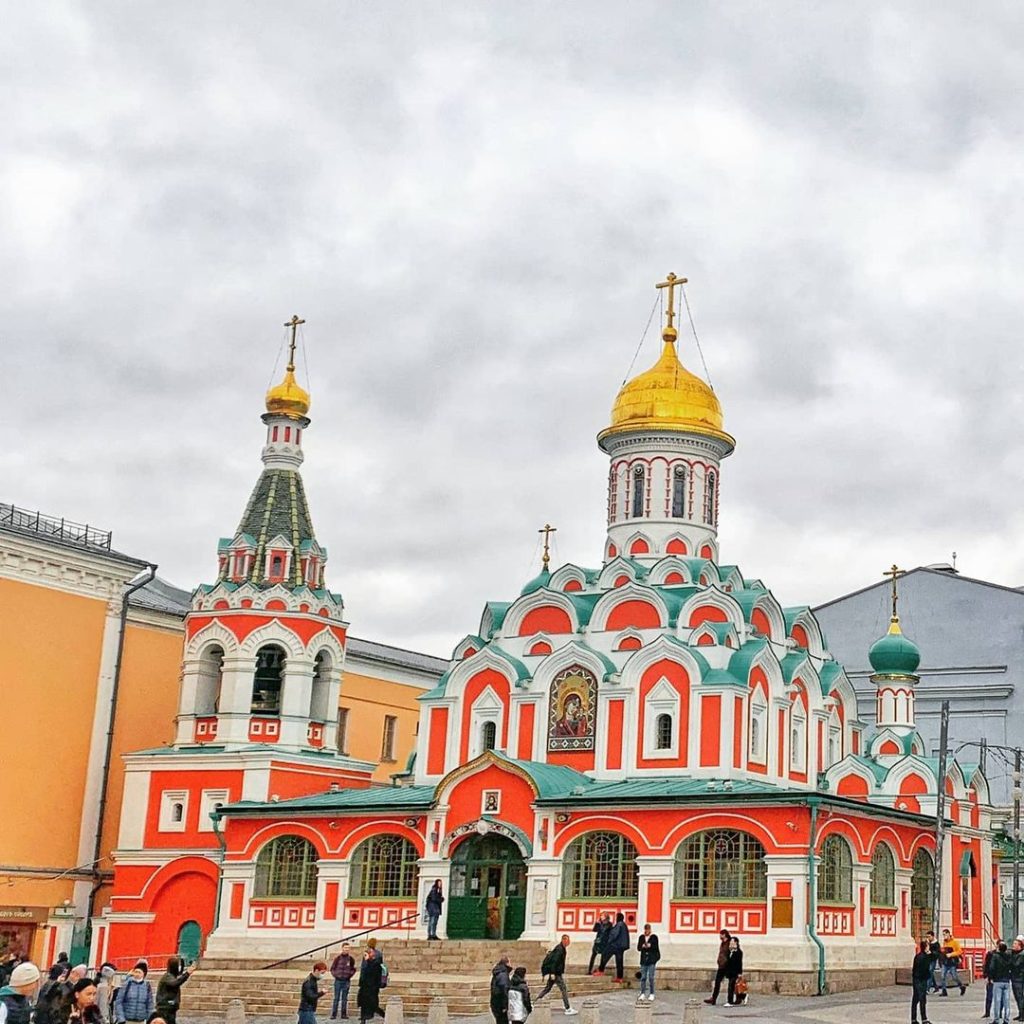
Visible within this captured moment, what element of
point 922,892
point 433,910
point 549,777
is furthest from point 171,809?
point 922,892

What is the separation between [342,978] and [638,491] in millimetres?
15509

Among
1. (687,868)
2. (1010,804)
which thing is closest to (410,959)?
(687,868)

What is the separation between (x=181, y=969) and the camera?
14.4m

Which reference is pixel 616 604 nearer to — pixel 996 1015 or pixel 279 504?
pixel 279 504

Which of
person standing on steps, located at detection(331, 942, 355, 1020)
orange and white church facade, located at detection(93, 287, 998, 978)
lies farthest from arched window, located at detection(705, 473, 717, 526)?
person standing on steps, located at detection(331, 942, 355, 1020)

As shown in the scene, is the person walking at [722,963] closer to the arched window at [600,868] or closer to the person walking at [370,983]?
the arched window at [600,868]

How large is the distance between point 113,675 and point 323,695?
15.1 feet

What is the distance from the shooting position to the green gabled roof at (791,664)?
30.4m

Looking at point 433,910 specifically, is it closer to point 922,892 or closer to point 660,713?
point 660,713

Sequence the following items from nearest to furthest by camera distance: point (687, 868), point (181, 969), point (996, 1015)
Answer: point (181, 969)
point (996, 1015)
point (687, 868)

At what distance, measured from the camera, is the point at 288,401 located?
33.3 meters

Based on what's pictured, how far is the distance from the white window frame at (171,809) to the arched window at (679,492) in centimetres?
1157

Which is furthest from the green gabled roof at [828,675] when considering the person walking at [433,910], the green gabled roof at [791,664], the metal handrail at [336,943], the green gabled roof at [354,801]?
the metal handrail at [336,943]

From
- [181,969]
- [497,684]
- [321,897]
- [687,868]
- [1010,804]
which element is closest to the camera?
[181,969]
